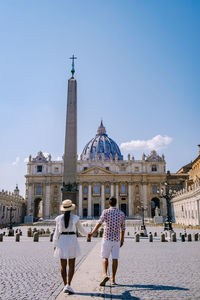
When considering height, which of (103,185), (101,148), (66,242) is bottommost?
(66,242)

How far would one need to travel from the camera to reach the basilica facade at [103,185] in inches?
2758

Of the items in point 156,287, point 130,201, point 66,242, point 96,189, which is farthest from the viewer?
point 96,189

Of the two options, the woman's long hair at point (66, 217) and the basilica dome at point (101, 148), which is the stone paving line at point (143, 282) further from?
the basilica dome at point (101, 148)

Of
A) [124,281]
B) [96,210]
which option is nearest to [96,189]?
[96,210]

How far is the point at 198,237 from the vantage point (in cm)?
1927

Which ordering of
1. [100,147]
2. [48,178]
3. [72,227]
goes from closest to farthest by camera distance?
[72,227], [48,178], [100,147]

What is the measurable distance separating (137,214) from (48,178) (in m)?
24.7

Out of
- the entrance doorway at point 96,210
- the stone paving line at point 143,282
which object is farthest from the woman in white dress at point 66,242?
the entrance doorway at point 96,210

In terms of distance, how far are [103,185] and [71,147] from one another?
168 feet

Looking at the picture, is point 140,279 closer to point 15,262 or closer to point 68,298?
point 68,298

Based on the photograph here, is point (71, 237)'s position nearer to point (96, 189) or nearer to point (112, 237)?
point (112, 237)

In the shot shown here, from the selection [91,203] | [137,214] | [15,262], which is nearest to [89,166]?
[91,203]

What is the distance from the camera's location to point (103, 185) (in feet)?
233

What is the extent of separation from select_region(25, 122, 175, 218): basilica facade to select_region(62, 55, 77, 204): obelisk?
4999 cm
